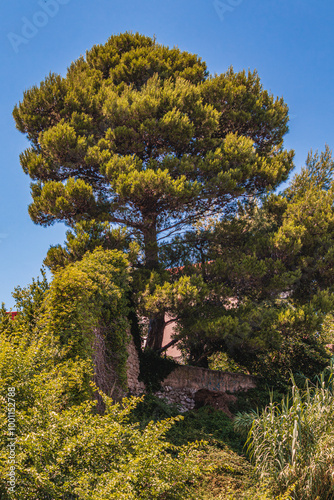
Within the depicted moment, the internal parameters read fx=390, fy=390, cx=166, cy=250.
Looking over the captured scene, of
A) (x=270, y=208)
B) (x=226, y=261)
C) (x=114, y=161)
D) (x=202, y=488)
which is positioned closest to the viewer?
(x=202, y=488)

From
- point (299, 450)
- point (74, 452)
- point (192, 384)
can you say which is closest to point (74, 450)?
point (74, 452)

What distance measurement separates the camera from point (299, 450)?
5828mm

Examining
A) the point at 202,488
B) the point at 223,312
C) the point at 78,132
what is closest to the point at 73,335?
the point at 202,488

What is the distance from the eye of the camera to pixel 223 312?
11344 mm

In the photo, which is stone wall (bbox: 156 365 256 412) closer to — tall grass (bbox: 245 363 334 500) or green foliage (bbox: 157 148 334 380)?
green foliage (bbox: 157 148 334 380)

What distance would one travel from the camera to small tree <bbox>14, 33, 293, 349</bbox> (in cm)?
1141

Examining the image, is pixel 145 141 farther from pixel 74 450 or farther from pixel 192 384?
pixel 74 450

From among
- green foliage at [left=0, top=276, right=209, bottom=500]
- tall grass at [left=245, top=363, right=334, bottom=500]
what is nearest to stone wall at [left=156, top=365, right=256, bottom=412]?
tall grass at [left=245, top=363, right=334, bottom=500]

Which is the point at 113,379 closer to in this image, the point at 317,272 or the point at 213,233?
the point at 213,233

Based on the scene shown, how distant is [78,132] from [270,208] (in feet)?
22.2

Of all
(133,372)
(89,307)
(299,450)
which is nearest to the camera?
(299,450)

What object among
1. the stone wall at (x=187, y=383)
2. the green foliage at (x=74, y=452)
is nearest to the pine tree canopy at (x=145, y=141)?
the stone wall at (x=187, y=383)

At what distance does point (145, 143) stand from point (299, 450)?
9.90 m

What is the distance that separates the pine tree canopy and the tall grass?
6.47 m
